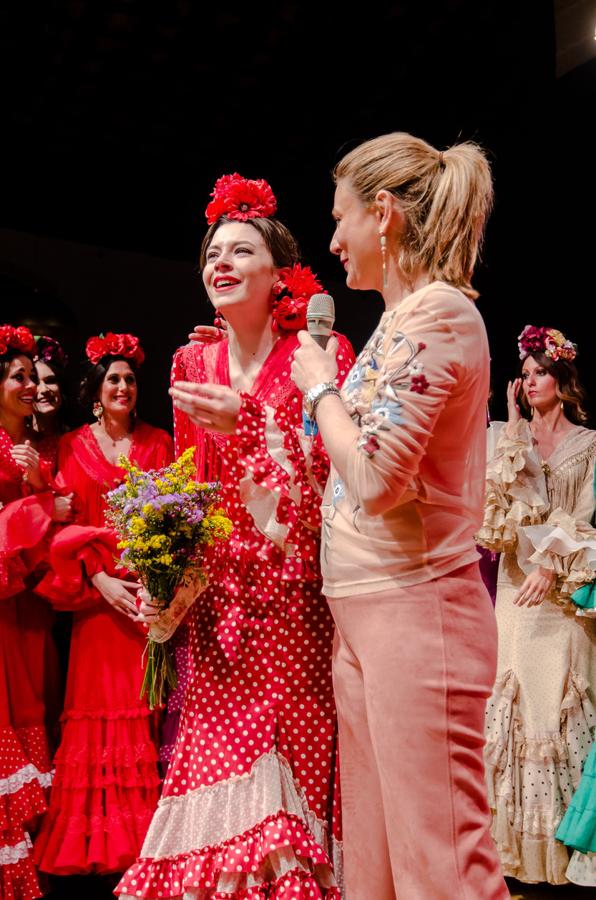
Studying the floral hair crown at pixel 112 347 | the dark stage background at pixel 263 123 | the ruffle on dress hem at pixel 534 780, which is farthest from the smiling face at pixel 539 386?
the floral hair crown at pixel 112 347

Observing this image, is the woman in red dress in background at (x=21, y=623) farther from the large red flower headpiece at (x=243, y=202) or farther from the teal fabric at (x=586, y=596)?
the teal fabric at (x=586, y=596)

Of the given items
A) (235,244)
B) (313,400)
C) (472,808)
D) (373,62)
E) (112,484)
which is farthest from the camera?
(373,62)

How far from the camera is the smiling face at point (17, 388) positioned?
3.77m

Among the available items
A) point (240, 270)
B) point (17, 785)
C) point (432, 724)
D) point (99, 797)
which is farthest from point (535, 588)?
point (432, 724)

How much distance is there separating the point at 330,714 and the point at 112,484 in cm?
182

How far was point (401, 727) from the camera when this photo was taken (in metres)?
1.59

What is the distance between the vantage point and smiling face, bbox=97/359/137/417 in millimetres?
4016

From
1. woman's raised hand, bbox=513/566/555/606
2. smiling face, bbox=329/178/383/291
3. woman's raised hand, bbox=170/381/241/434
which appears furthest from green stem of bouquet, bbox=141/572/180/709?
woman's raised hand, bbox=513/566/555/606

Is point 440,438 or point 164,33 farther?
point 164,33

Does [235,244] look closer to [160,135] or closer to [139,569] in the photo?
[139,569]

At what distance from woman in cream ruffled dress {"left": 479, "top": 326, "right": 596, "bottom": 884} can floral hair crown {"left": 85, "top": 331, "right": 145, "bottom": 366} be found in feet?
5.06

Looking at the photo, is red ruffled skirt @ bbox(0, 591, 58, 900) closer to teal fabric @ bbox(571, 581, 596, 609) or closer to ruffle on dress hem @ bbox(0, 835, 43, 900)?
ruffle on dress hem @ bbox(0, 835, 43, 900)

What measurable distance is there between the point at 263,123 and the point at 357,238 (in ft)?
8.32


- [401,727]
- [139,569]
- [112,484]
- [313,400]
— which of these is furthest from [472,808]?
[112,484]
